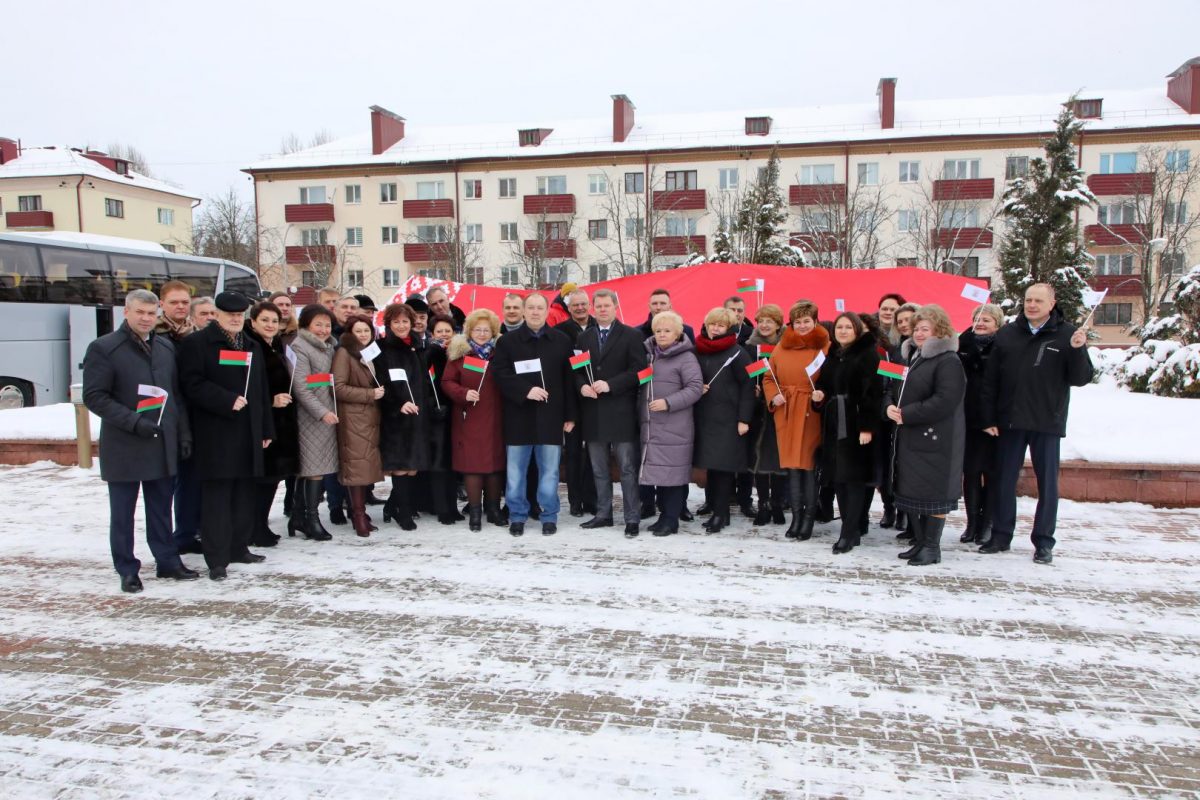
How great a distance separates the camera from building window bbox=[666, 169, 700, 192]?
4488cm

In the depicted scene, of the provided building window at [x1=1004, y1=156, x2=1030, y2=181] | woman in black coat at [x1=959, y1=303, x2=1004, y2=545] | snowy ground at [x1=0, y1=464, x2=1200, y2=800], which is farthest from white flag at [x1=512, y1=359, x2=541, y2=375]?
building window at [x1=1004, y1=156, x2=1030, y2=181]

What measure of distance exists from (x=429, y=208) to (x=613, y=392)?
42565 millimetres

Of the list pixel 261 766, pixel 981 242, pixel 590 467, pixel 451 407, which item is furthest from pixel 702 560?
pixel 981 242

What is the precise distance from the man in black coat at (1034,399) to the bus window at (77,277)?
18667mm

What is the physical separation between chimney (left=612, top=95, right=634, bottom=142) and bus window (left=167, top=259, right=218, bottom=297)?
2792cm

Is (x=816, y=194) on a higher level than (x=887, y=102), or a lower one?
lower

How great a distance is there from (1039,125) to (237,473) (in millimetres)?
44744

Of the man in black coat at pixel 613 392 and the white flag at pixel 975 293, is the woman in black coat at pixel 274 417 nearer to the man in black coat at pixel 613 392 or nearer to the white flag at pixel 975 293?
the man in black coat at pixel 613 392

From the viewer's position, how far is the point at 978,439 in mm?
6719

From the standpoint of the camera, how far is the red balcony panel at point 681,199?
4403 cm

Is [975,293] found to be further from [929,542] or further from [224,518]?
[224,518]

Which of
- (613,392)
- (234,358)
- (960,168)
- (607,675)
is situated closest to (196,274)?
(234,358)

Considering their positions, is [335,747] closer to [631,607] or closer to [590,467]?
[631,607]

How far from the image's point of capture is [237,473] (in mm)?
5965
